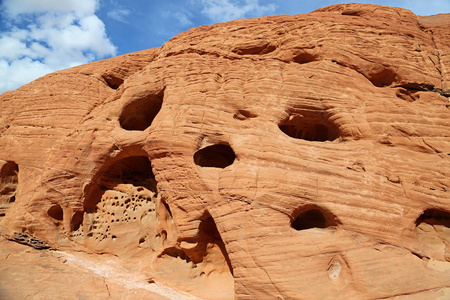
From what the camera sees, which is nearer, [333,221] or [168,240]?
[333,221]

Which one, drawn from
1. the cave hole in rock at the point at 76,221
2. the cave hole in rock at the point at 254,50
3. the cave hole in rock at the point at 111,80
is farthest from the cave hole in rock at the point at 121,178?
the cave hole in rock at the point at 254,50

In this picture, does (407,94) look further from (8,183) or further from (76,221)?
(8,183)

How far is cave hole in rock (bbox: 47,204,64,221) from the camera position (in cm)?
706

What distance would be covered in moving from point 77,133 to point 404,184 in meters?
7.95

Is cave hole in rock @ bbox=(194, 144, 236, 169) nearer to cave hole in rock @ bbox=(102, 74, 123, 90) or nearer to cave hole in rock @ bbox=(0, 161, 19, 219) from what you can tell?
cave hole in rock @ bbox=(102, 74, 123, 90)

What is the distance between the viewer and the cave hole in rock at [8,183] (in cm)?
820

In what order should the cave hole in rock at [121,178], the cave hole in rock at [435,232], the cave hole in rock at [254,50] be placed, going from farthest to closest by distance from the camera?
the cave hole in rock at [254,50] → the cave hole in rock at [121,178] → the cave hole in rock at [435,232]

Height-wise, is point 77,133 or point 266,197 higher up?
point 77,133

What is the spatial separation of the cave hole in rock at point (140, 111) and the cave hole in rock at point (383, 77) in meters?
5.56

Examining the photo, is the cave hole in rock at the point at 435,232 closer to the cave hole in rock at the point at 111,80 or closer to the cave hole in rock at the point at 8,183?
the cave hole in rock at the point at 111,80

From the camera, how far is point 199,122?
610 cm

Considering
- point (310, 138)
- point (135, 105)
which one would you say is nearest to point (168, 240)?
point (135, 105)

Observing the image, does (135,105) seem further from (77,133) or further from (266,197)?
(266,197)

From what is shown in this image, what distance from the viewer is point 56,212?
7.19m
